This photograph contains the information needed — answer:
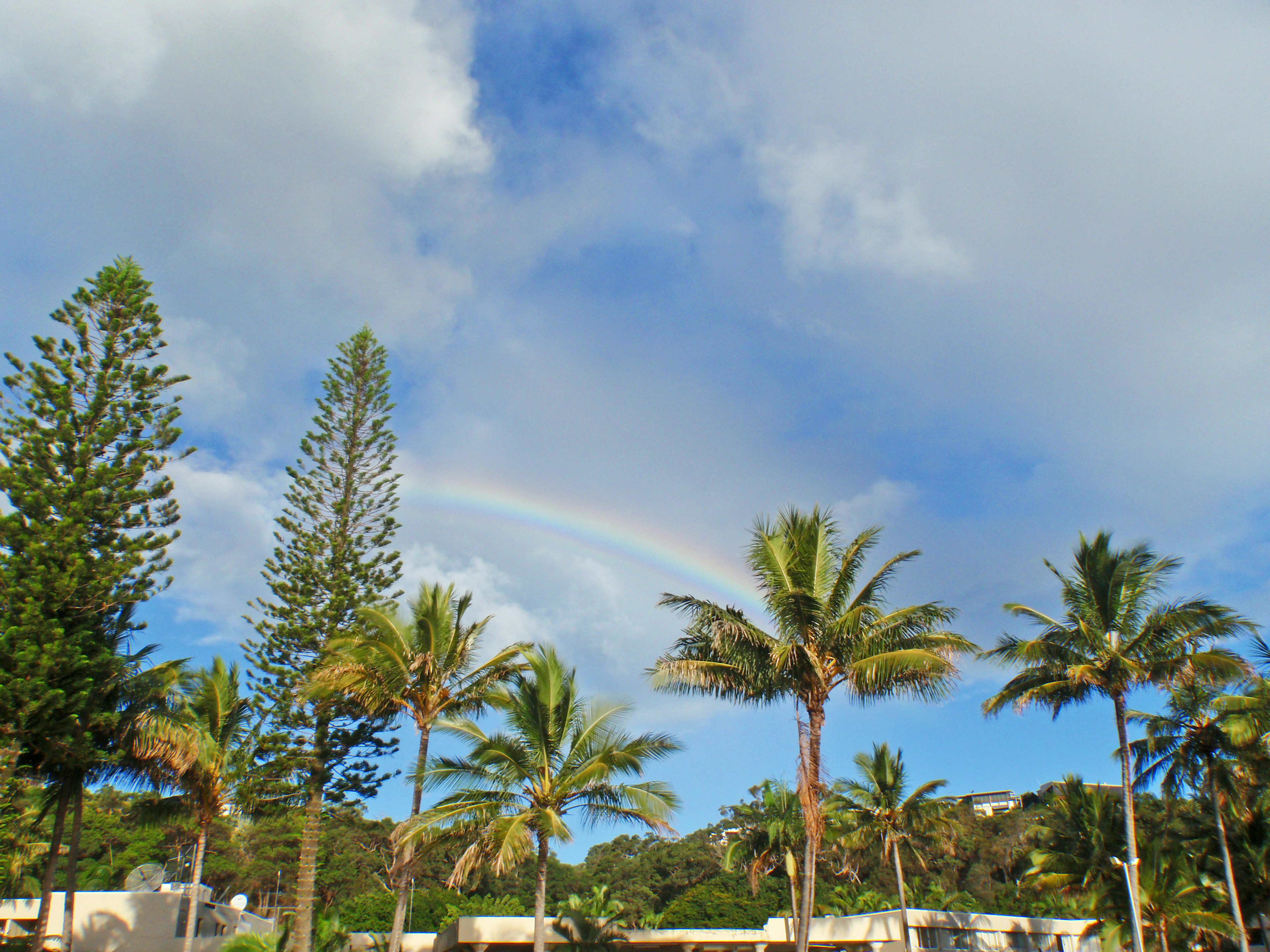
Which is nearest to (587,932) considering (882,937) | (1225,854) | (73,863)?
(882,937)

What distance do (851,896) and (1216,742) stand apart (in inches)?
998

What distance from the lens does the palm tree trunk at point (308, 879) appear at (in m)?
16.5

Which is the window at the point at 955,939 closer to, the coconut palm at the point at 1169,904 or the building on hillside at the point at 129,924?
the coconut palm at the point at 1169,904

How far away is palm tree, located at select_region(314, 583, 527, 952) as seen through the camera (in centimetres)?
1567

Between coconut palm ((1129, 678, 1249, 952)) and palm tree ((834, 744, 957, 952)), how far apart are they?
24.9ft

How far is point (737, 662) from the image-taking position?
46.8 feet

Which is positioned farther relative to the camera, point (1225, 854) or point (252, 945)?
point (1225, 854)

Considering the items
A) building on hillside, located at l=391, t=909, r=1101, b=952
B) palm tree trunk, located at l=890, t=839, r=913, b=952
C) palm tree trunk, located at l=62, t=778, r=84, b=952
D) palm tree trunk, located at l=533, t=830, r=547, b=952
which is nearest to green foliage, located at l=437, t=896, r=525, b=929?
building on hillside, located at l=391, t=909, r=1101, b=952

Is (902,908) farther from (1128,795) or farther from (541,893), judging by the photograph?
(541,893)

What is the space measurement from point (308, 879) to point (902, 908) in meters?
16.7

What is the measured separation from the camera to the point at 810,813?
1304cm

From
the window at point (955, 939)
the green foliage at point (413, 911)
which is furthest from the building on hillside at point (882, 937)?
the green foliage at point (413, 911)

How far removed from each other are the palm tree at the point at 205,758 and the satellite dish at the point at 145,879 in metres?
→ 5.45

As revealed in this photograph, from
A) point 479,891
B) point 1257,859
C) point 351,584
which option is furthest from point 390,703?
point 479,891
